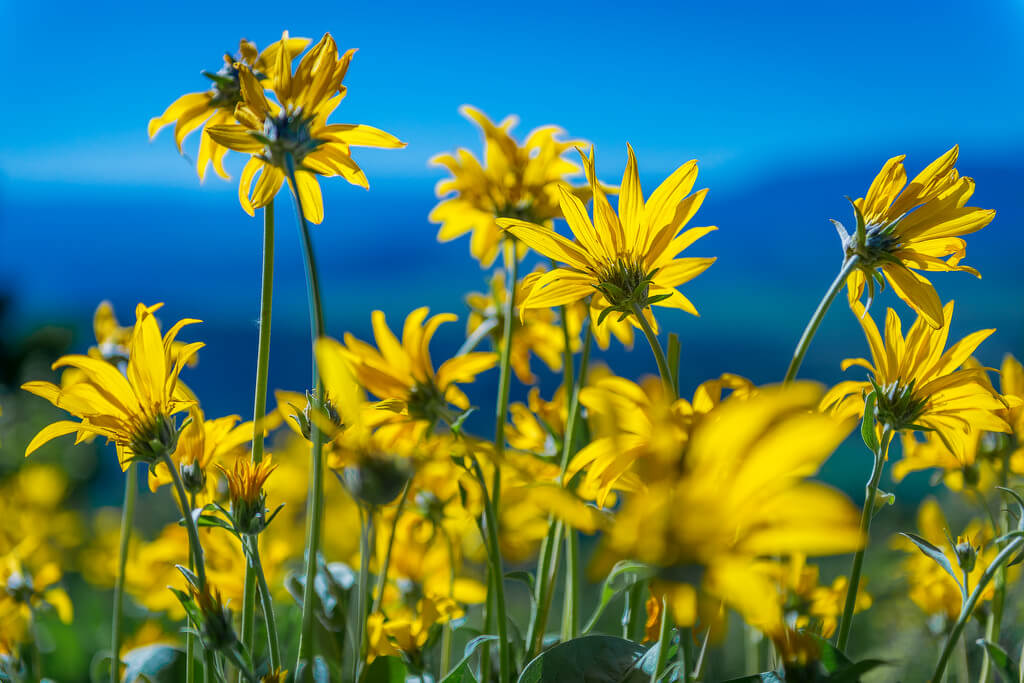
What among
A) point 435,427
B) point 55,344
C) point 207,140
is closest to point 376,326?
point 435,427

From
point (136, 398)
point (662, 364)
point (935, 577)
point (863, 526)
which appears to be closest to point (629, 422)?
point (662, 364)

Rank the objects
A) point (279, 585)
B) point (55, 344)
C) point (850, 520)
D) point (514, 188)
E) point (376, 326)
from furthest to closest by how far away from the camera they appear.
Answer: point (55, 344) < point (279, 585) < point (514, 188) < point (376, 326) < point (850, 520)

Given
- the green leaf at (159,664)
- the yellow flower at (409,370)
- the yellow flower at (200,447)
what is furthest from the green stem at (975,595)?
the green leaf at (159,664)

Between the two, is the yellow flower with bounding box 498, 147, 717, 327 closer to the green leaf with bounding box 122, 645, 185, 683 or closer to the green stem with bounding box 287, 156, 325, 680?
the green stem with bounding box 287, 156, 325, 680

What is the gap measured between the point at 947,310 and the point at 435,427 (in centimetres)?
30

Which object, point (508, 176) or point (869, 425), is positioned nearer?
point (869, 425)

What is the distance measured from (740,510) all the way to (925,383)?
23 cm

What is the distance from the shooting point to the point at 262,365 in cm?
40

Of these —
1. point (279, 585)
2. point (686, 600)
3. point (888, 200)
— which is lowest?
point (279, 585)

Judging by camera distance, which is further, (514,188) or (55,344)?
(55,344)

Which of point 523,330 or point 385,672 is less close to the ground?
point 523,330

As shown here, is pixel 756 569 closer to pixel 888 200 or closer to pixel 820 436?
pixel 820 436

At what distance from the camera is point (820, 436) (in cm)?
22

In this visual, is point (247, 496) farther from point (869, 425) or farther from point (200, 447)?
point (869, 425)
